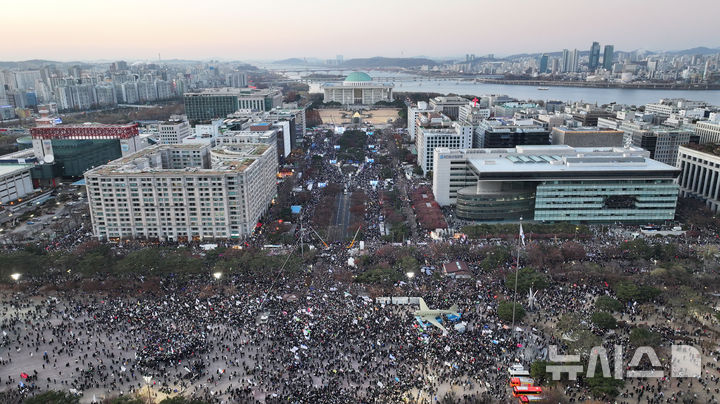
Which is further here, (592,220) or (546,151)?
(546,151)

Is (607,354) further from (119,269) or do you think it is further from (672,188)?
(119,269)

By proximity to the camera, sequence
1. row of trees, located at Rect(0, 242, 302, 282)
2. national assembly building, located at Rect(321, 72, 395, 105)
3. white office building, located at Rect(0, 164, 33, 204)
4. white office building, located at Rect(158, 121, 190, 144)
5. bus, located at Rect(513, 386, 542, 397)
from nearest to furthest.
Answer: bus, located at Rect(513, 386, 542, 397), row of trees, located at Rect(0, 242, 302, 282), white office building, located at Rect(0, 164, 33, 204), white office building, located at Rect(158, 121, 190, 144), national assembly building, located at Rect(321, 72, 395, 105)

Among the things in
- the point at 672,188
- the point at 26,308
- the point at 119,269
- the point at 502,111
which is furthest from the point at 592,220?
the point at 502,111

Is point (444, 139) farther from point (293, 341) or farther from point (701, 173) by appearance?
point (293, 341)

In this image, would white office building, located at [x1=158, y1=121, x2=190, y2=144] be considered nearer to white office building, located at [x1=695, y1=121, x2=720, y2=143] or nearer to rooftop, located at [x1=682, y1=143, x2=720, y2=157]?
rooftop, located at [x1=682, y1=143, x2=720, y2=157]

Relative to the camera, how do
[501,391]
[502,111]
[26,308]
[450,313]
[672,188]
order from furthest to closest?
[502,111] < [672,188] < [26,308] < [450,313] < [501,391]

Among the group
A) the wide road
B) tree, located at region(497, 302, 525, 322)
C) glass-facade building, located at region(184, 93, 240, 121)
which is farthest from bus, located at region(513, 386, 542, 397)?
glass-facade building, located at region(184, 93, 240, 121)

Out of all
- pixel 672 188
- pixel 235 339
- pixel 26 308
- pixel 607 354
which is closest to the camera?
pixel 607 354
